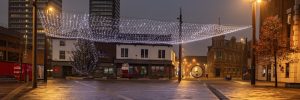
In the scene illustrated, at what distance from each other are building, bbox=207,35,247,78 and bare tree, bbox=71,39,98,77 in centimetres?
3144

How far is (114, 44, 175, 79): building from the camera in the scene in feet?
299

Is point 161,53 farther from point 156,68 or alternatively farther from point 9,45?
point 9,45

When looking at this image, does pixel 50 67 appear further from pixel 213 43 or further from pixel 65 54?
pixel 213 43

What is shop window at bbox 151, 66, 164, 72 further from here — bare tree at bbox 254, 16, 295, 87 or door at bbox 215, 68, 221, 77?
bare tree at bbox 254, 16, 295, 87

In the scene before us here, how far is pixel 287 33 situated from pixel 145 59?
40859mm

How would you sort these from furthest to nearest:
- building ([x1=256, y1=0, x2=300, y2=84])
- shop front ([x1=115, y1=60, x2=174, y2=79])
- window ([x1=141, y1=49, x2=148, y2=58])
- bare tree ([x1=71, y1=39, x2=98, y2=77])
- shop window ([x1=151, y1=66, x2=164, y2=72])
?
shop window ([x1=151, y1=66, x2=164, y2=72])
window ([x1=141, y1=49, x2=148, y2=58])
shop front ([x1=115, y1=60, x2=174, y2=79])
bare tree ([x1=71, y1=39, x2=98, y2=77])
building ([x1=256, y1=0, x2=300, y2=84])

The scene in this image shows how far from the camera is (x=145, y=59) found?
9169 centimetres

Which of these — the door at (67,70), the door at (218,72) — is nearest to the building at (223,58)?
the door at (218,72)

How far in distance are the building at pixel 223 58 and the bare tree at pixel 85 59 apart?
31.4 metres

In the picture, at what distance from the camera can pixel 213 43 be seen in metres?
115

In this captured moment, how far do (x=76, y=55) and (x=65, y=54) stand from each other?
2.73 meters

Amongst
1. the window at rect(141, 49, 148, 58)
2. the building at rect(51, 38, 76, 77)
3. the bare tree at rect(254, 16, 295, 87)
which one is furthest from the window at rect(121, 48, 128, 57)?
the bare tree at rect(254, 16, 295, 87)

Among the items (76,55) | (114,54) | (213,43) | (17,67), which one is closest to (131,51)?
(114,54)

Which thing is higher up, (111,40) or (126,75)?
(111,40)
